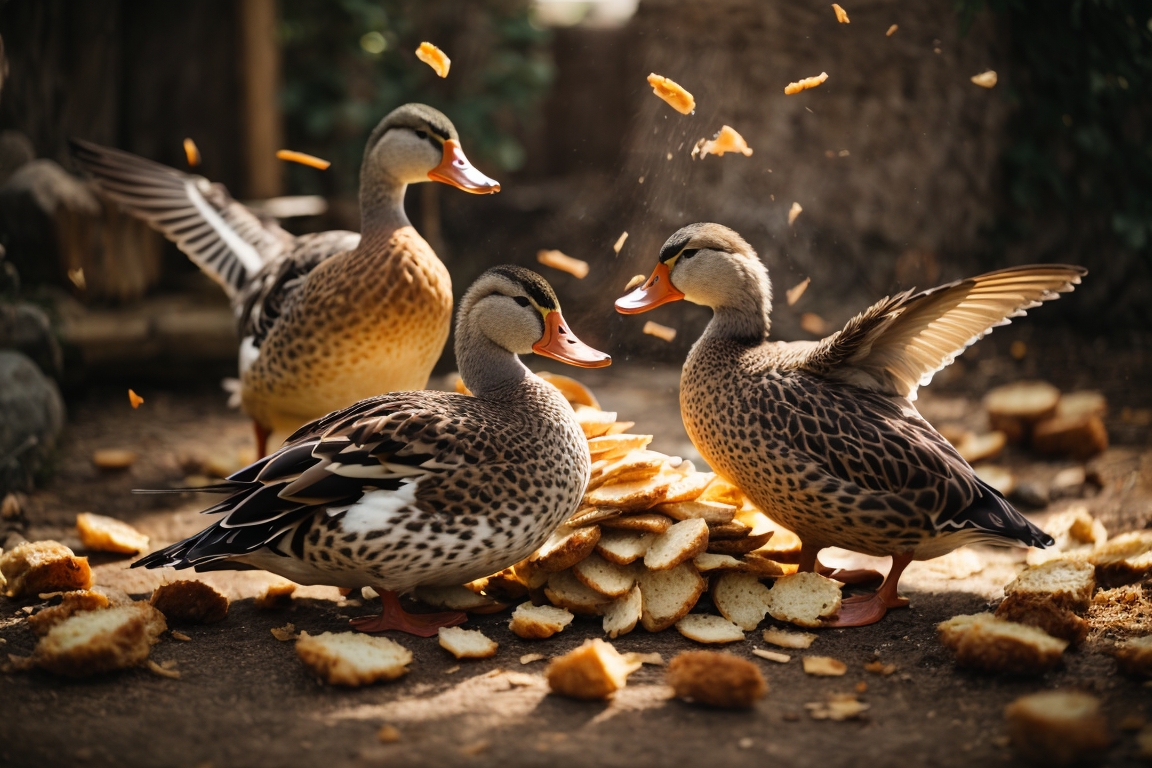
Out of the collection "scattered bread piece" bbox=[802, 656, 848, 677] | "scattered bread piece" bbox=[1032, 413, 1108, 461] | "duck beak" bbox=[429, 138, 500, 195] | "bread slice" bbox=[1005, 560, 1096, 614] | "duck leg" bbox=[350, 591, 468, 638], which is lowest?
"duck leg" bbox=[350, 591, 468, 638]

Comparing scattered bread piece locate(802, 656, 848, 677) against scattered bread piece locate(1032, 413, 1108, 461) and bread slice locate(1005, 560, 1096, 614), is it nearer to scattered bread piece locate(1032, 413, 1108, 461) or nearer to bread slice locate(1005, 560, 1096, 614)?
bread slice locate(1005, 560, 1096, 614)

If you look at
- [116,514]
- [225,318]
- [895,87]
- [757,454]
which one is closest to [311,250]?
[116,514]

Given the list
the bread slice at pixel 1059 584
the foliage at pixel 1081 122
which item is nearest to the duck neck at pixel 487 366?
the bread slice at pixel 1059 584

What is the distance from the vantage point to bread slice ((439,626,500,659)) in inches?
114

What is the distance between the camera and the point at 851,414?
3.20 m

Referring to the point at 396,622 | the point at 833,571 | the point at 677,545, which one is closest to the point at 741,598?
the point at 677,545

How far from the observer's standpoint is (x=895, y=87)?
22.1 ft

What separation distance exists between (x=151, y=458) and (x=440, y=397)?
274cm

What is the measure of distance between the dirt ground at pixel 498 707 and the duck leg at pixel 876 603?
43mm

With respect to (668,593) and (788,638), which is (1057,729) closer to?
(788,638)

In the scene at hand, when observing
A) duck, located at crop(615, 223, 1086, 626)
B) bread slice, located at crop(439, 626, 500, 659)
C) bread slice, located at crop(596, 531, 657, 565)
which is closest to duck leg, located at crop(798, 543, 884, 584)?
duck, located at crop(615, 223, 1086, 626)

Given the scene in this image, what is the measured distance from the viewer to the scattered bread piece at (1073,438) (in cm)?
488

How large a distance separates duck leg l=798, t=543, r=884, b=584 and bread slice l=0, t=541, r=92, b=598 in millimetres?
2565

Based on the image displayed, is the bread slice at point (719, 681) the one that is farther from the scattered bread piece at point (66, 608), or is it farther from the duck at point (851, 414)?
the scattered bread piece at point (66, 608)
